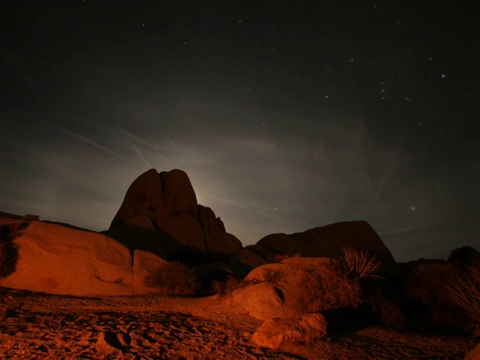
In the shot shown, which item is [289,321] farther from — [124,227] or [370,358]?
[124,227]

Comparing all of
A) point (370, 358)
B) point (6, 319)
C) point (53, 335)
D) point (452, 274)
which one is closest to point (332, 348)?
point (370, 358)

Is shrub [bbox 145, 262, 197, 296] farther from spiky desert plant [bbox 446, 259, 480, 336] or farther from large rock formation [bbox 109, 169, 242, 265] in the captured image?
large rock formation [bbox 109, 169, 242, 265]

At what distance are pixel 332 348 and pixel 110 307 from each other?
6.34 meters

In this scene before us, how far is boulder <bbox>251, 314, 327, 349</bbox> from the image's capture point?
5730mm

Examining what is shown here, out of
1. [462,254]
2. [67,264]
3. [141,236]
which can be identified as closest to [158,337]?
[67,264]

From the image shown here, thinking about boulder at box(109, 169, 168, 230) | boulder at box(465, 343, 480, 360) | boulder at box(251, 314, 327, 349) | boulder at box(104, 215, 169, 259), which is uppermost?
boulder at box(109, 169, 168, 230)

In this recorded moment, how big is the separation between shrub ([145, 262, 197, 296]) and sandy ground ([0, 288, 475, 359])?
2.72m

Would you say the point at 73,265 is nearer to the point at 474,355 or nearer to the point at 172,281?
the point at 172,281

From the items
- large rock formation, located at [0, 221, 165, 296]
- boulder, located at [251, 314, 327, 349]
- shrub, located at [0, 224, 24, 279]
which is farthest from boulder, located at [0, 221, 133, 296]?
boulder, located at [251, 314, 327, 349]

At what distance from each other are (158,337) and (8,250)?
27.8 feet

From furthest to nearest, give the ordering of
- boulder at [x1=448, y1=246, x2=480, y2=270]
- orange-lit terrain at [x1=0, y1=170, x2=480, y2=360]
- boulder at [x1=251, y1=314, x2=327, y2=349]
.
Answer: boulder at [x1=448, y1=246, x2=480, y2=270]
boulder at [x1=251, y1=314, x2=327, y2=349]
orange-lit terrain at [x1=0, y1=170, x2=480, y2=360]

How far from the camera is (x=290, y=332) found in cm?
593

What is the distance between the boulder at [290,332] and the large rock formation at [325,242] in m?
27.8

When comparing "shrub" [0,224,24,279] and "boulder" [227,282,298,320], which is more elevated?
"shrub" [0,224,24,279]
